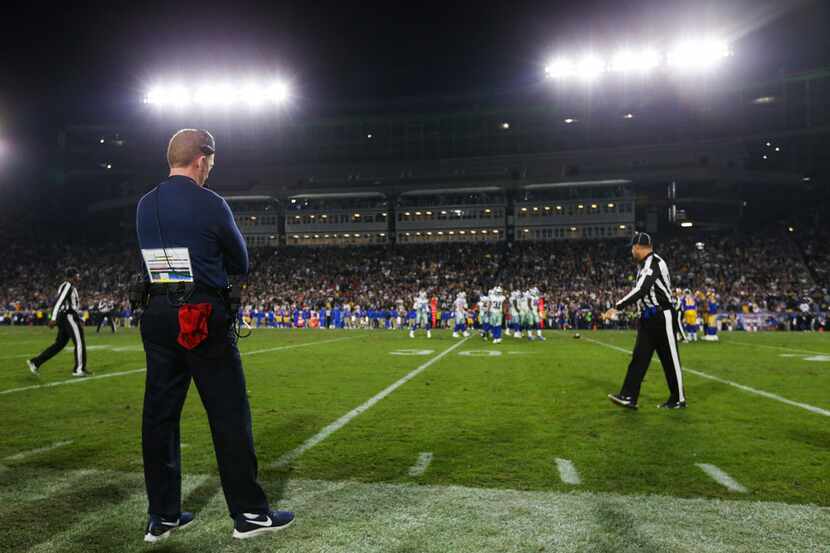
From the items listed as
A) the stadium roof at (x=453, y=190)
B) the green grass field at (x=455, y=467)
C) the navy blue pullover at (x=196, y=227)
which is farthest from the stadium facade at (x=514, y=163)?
the navy blue pullover at (x=196, y=227)

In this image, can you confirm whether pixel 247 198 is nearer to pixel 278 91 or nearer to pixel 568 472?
pixel 278 91

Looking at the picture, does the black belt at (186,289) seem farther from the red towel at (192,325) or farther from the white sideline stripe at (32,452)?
the white sideline stripe at (32,452)

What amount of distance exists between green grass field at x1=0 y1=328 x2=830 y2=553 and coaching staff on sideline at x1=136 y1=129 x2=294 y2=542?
0.70 feet

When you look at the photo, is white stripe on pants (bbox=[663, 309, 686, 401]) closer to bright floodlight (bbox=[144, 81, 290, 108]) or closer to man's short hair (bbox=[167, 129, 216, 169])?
man's short hair (bbox=[167, 129, 216, 169])

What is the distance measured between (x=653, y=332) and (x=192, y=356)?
19.6 feet

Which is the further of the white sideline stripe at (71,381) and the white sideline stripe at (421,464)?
the white sideline stripe at (71,381)

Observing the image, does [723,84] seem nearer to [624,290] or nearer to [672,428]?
[624,290]

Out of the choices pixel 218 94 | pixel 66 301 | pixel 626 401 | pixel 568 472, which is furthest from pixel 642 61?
pixel 568 472

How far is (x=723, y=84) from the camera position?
51594 millimetres

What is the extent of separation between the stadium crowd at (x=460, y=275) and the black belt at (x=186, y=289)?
3188 centimetres

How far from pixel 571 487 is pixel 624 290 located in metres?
37.8

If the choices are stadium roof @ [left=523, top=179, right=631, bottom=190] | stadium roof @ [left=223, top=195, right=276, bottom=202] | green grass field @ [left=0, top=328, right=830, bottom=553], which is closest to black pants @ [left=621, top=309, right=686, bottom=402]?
green grass field @ [left=0, top=328, right=830, bottom=553]

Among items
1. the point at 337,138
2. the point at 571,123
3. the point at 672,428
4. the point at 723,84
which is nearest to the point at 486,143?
the point at 571,123

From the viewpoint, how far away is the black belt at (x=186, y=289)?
3467 mm
